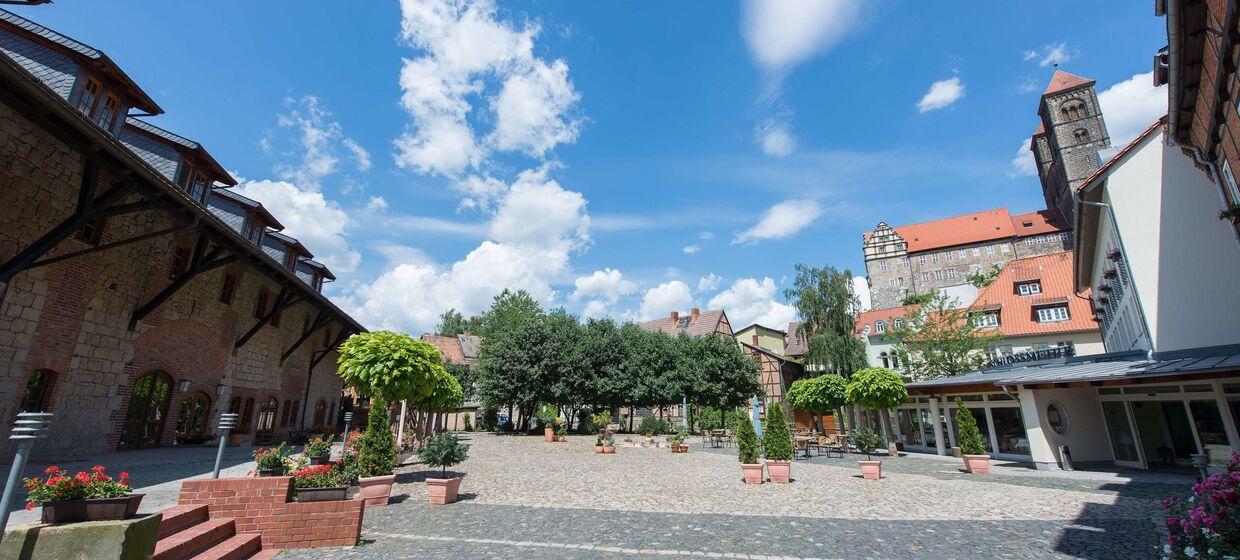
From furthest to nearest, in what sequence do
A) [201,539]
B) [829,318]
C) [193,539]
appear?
[829,318] → [201,539] → [193,539]

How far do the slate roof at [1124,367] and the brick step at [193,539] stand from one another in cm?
1968

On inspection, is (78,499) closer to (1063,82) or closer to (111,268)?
(111,268)

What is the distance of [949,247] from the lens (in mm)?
70812

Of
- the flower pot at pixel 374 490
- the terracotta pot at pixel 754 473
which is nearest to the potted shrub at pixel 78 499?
the flower pot at pixel 374 490

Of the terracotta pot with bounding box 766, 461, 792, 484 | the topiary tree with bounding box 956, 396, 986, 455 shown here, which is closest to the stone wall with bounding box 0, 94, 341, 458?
the terracotta pot with bounding box 766, 461, 792, 484

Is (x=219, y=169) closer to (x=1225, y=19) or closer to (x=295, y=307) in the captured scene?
(x=295, y=307)

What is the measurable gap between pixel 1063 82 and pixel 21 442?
91.6 metres

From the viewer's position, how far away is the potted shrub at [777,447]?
13836mm

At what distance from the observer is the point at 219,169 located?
1752 cm

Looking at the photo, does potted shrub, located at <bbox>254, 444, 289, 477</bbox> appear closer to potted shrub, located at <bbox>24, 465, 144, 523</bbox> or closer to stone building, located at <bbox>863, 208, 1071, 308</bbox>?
potted shrub, located at <bbox>24, 465, 144, 523</bbox>

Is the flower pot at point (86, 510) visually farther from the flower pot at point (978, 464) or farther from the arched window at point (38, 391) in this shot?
the flower pot at point (978, 464)

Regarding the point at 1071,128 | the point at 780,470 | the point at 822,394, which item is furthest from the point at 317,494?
the point at 1071,128

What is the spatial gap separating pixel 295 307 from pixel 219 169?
9362mm

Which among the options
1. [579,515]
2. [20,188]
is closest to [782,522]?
[579,515]
